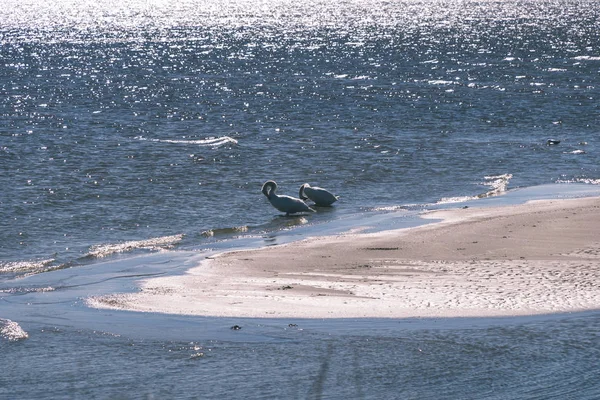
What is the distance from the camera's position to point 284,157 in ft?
95.3

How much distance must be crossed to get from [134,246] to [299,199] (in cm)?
473

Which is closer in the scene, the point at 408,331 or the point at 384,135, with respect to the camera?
the point at 408,331

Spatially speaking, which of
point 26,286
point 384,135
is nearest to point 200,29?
point 384,135

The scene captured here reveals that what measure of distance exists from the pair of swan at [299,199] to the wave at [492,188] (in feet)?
8.48

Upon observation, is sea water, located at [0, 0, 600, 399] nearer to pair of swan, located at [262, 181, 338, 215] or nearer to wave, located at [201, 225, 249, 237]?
wave, located at [201, 225, 249, 237]

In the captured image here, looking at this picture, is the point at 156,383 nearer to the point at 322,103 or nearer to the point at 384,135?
the point at 384,135

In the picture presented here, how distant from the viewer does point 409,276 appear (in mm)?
14773

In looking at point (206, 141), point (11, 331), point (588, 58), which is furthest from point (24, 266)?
point (588, 58)

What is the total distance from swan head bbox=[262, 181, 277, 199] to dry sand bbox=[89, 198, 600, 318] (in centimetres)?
379

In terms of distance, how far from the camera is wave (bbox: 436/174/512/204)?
2283cm

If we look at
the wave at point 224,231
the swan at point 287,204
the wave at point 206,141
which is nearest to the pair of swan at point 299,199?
the swan at point 287,204

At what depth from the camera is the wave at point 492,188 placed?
899 inches

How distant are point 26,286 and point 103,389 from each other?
17.4 ft

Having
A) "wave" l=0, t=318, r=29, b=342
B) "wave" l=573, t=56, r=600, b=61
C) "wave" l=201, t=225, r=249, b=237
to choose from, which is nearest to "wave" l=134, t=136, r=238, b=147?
"wave" l=201, t=225, r=249, b=237
